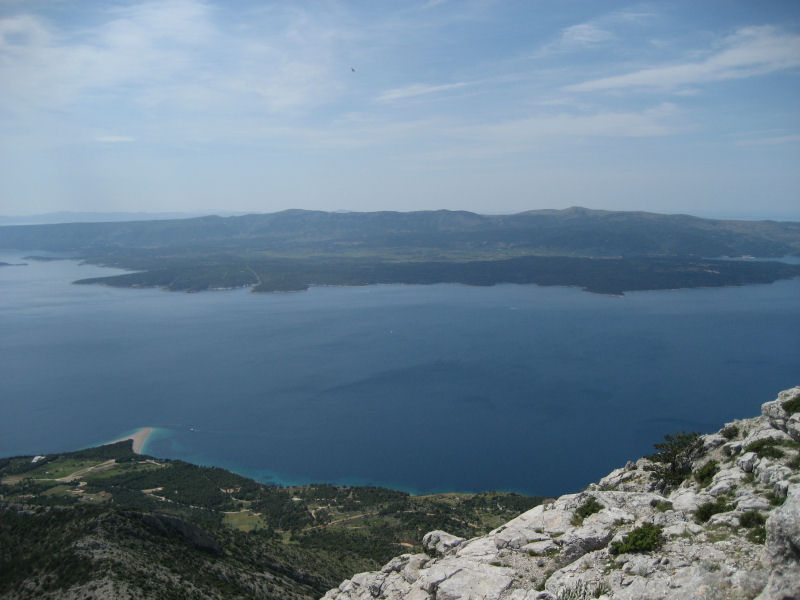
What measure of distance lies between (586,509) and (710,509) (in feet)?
13.1

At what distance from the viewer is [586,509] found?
16.2 metres

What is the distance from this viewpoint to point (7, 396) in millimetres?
90062

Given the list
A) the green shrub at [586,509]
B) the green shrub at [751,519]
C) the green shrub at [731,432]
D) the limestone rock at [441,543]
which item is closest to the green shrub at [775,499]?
the green shrub at [751,519]

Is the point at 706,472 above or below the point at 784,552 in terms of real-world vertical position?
below

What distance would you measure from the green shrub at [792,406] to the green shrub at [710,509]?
746cm

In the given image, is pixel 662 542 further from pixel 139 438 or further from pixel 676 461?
pixel 139 438

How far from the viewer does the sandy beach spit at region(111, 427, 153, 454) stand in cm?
6981

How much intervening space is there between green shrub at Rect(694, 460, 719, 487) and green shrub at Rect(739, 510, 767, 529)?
15.4 feet

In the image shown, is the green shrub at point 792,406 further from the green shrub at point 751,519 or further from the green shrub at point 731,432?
the green shrub at point 751,519

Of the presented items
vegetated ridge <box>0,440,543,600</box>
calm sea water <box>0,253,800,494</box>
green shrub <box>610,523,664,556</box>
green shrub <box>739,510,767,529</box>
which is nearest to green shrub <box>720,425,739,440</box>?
green shrub <box>739,510,767,529</box>

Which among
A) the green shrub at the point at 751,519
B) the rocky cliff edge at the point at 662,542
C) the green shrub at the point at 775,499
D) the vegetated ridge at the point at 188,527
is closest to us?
the rocky cliff edge at the point at 662,542

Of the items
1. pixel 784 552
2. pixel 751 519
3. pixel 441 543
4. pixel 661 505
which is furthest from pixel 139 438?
pixel 784 552

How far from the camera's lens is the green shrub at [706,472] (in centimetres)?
1641

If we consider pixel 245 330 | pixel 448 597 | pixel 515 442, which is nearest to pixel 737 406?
pixel 515 442
